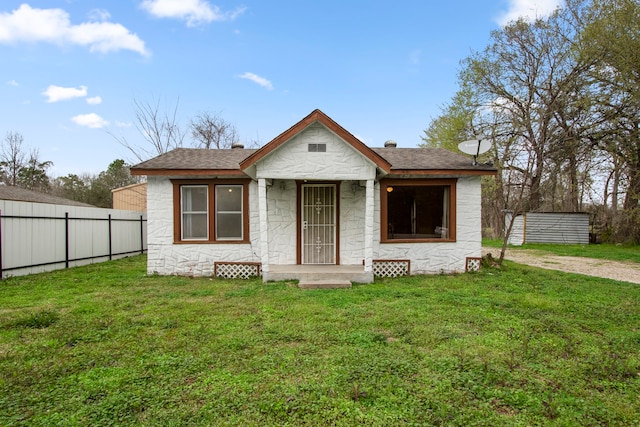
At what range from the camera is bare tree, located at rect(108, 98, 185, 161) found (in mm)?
17641

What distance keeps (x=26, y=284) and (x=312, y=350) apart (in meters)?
7.18

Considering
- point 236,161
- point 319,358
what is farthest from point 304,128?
point 319,358

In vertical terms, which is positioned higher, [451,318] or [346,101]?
[346,101]

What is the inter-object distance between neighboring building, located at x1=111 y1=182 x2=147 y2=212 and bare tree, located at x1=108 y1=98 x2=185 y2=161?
4.36 meters

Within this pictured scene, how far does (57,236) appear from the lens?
364 inches

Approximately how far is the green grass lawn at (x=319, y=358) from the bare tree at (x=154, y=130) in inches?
536

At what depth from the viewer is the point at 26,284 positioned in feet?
23.7

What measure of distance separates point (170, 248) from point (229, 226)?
152 cm

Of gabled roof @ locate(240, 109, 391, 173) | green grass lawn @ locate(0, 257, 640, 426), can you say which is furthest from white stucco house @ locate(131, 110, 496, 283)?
green grass lawn @ locate(0, 257, 640, 426)

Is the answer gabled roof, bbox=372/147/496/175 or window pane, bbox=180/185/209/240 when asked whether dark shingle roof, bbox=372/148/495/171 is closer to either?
gabled roof, bbox=372/147/496/175

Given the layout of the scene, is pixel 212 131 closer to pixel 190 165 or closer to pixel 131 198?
pixel 131 198

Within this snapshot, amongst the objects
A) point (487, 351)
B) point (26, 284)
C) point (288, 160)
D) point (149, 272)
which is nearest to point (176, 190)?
point (149, 272)

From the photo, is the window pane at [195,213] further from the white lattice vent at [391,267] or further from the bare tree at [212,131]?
the bare tree at [212,131]

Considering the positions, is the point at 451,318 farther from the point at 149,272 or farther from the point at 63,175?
the point at 63,175
